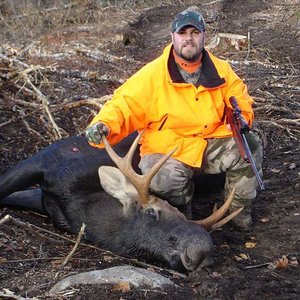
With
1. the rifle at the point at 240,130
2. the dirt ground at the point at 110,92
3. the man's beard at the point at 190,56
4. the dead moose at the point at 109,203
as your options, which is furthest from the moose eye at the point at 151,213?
the man's beard at the point at 190,56

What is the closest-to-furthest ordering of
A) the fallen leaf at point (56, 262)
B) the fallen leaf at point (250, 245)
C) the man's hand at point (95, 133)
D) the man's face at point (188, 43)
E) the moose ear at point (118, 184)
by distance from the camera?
the fallen leaf at point (56, 262)
the man's hand at point (95, 133)
the moose ear at point (118, 184)
the fallen leaf at point (250, 245)
the man's face at point (188, 43)

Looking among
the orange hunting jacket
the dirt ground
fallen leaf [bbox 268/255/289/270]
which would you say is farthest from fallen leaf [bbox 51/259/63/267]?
fallen leaf [bbox 268/255/289/270]

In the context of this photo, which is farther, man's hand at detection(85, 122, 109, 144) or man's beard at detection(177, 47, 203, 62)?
man's beard at detection(177, 47, 203, 62)

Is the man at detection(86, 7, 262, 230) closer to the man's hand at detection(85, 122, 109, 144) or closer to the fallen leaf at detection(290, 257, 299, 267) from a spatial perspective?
the man's hand at detection(85, 122, 109, 144)

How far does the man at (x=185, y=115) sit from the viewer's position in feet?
15.9

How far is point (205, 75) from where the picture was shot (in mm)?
4910

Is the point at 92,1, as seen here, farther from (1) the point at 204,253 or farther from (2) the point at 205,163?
(1) the point at 204,253

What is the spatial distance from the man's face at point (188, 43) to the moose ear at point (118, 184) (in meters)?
1.01

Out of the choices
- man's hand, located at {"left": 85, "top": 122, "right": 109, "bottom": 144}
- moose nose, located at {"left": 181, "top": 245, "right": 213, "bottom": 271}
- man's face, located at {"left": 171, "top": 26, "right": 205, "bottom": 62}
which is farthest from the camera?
man's face, located at {"left": 171, "top": 26, "right": 205, "bottom": 62}

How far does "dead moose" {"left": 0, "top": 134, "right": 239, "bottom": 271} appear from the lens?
427 centimetres

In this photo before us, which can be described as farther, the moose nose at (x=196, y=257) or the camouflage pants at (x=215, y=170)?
the camouflage pants at (x=215, y=170)

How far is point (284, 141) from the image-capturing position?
6691mm

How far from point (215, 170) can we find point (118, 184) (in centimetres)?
88

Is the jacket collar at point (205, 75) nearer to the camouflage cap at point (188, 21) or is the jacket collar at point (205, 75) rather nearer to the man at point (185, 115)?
the man at point (185, 115)
